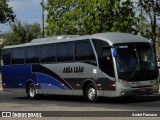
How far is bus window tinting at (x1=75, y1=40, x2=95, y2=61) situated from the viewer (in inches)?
878

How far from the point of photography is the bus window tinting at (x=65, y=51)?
934 inches

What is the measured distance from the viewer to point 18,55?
28156 mm

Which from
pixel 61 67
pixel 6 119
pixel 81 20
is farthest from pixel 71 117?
pixel 81 20

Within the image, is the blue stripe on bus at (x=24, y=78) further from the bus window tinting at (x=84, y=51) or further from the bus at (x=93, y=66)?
the bus window tinting at (x=84, y=51)

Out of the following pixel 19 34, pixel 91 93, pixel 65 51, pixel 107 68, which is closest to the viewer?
pixel 107 68

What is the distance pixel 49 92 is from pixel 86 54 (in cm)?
415

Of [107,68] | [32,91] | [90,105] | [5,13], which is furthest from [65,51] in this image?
Result: [5,13]

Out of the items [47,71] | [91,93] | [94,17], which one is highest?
[94,17]

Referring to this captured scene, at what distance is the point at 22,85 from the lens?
91.7ft

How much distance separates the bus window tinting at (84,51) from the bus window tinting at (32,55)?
386 cm

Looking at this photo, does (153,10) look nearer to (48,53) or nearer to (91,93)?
(48,53)

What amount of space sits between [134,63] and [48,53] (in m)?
5.79

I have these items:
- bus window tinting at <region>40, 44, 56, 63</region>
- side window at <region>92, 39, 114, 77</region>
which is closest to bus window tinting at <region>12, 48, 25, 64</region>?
bus window tinting at <region>40, 44, 56, 63</region>

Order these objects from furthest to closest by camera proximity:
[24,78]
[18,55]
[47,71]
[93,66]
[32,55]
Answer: [18,55] < [24,78] < [32,55] < [47,71] < [93,66]
